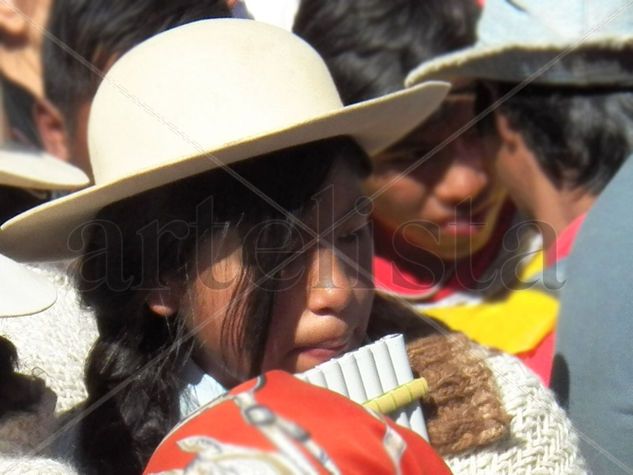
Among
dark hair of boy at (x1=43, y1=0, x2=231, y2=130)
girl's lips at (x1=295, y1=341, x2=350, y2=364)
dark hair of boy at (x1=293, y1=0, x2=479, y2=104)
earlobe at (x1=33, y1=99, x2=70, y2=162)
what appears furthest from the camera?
earlobe at (x1=33, y1=99, x2=70, y2=162)

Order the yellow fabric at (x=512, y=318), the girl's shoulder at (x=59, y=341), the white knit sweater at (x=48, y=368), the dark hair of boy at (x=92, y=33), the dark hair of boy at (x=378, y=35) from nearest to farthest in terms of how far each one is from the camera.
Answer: the white knit sweater at (x=48, y=368) → the girl's shoulder at (x=59, y=341) → the yellow fabric at (x=512, y=318) → the dark hair of boy at (x=92, y=33) → the dark hair of boy at (x=378, y=35)

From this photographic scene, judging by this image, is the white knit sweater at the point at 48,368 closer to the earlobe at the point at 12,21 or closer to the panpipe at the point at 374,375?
the panpipe at the point at 374,375

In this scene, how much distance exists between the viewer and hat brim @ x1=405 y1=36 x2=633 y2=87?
8.86 feet

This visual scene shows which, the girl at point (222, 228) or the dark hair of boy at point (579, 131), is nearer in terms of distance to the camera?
the girl at point (222, 228)

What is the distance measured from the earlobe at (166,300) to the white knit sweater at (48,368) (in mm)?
213

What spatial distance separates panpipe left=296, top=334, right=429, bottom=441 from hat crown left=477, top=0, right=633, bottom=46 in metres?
1.28

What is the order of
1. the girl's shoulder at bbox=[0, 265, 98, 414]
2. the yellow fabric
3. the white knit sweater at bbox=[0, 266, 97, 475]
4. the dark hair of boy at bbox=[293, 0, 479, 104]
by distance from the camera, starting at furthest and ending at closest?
the dark hair of boy at bbox=[293, 0, 479, 104] < the yellow fabric < the girl's shoulder at bbox=[0, 265, 98, 414] < the white knit sweater at bbox=[0, 266, 97, 475]

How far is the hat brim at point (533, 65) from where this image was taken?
2.70m

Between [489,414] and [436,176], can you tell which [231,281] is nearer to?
[489,414]

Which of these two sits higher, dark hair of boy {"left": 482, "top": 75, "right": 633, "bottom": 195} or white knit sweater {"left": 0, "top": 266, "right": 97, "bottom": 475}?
white knit sweater {"left": 0, "top": 266, "right": 97, "bottom": 475}

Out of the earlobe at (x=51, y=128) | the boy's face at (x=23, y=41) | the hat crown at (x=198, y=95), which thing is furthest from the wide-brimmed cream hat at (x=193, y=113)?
the boy's face at (x=23, y=41)

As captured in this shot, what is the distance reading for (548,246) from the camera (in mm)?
2705

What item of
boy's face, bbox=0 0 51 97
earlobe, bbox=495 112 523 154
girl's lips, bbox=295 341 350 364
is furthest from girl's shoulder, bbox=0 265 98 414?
boy's face, bbox=0 0 51 97

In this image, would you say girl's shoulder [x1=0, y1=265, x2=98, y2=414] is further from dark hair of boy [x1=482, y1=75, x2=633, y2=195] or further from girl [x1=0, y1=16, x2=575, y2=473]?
dark hair of boy [x1=482, y1=75, x2=633, y2=195]
